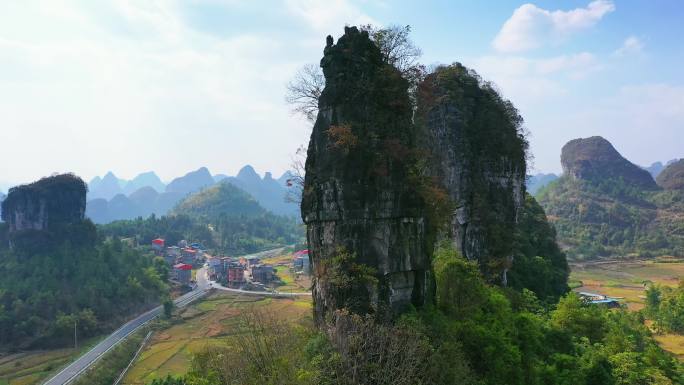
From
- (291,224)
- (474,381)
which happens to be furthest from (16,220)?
(291,224)

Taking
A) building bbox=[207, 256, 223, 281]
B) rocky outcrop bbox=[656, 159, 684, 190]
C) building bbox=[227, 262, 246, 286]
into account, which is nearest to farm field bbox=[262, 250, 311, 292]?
building bbox=[227, 262, 246, 286]

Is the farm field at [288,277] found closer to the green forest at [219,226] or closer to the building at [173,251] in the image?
the green forest at [219,226]

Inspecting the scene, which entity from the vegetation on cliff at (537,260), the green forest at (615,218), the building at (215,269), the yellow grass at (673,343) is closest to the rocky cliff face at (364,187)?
the vegetation on cliff at (537,260)

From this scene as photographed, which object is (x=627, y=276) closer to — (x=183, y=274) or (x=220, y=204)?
(x=183, y=274)

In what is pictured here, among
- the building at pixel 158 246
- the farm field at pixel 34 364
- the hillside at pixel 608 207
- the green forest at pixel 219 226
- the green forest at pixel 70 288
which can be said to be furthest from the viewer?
the green forest at pixel 219 226

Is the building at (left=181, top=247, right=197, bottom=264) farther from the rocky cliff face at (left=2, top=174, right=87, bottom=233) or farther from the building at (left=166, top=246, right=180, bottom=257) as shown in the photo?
the rocky cliff face at (left=2, top=174, right=87, bottom=233)

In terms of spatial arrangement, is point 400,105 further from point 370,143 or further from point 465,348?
point 465,348
